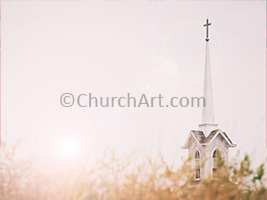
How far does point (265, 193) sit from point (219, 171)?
1.97ft

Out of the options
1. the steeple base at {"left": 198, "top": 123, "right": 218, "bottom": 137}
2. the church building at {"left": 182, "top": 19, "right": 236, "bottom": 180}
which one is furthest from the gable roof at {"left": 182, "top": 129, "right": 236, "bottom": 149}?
the steeple base at {"left": 198, "top": 123, "right": 218, "bottom": 137}

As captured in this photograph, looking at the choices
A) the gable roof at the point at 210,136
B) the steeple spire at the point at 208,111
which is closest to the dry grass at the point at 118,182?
the gable roof at the point at 210,136

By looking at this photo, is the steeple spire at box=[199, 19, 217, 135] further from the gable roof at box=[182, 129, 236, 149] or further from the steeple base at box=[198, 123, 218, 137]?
the gable roof at box=[182, 129, 236, 149]

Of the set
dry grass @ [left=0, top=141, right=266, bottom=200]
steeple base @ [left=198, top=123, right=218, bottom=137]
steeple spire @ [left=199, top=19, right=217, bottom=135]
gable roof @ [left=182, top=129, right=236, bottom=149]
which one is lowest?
dry grass @ [left=0, top=141, right=266, bottom=200]

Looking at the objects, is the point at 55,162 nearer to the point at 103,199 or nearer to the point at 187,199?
the point at 103,199

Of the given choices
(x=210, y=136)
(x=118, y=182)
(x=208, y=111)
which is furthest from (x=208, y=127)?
(x=118, y=182)

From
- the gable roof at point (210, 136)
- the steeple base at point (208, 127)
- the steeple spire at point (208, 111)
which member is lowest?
the gable roof at point (210, 136)

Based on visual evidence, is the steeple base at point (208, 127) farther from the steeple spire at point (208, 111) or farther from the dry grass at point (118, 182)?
the dry grass at point (118, 182)

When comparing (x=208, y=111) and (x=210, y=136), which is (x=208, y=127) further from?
(x=210, y=136)

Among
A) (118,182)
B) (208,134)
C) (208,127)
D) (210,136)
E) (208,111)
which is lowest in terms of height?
(118,182)

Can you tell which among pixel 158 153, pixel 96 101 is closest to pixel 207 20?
pixel 96 101

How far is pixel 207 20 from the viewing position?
116ft

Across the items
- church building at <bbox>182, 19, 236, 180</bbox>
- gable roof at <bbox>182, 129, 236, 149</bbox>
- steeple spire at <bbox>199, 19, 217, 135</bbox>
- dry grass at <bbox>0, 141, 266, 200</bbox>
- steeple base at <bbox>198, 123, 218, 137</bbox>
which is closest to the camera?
dry grass at <bbox>0, 141, 266, 200</bbox>

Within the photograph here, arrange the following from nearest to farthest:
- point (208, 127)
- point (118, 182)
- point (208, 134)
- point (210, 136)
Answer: point (118, 182)
point (210, 136)
point (208, 134)
point (208, 127)
